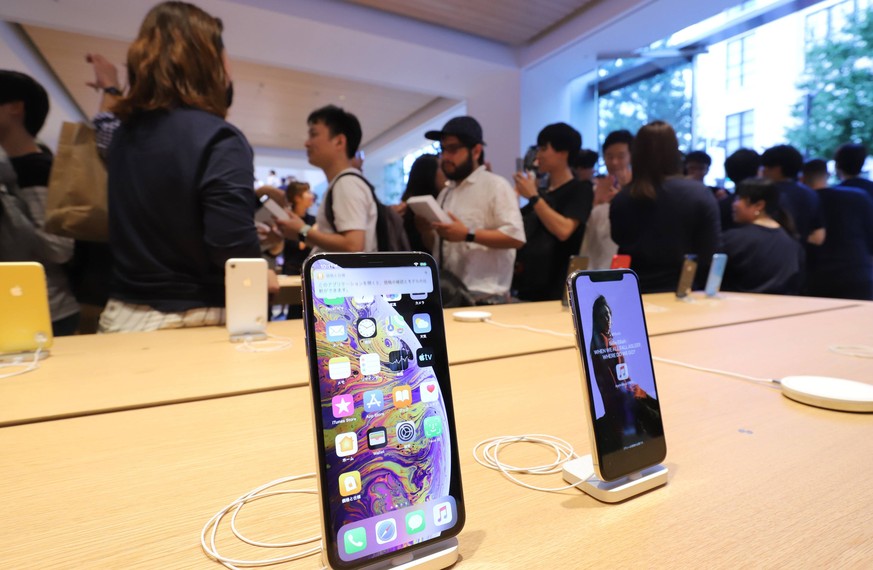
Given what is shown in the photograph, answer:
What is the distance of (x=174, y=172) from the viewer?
3.48ft

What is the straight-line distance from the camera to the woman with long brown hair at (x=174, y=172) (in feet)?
3.51

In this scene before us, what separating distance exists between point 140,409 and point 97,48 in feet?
18.9

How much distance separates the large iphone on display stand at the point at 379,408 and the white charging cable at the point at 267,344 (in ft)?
2.29

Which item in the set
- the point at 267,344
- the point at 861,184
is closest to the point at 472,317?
the point at 267,344

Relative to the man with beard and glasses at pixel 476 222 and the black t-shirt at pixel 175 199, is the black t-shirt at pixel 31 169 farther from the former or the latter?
the man with beard and glasses at pixel 476 222

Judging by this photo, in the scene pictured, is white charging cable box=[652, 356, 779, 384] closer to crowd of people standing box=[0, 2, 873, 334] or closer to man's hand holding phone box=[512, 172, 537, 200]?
crowd of people standing box=[0, 2, 873, 334]

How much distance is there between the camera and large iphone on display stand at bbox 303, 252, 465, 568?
33 centimetres

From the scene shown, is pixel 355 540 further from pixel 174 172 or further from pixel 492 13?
pixel 492 13

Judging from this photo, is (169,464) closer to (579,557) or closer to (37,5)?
(579,557)

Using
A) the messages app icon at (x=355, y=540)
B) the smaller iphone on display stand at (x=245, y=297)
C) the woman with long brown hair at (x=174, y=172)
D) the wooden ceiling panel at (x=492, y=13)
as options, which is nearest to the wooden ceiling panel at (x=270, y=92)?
the wooden ceiling panel at (x=492, y=13)

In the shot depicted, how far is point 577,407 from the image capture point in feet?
2.19

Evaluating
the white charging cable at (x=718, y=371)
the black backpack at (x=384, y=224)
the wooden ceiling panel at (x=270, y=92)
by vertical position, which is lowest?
the white charging cable at (x=718, y=371)

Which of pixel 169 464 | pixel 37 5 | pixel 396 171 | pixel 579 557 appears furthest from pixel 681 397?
pixel 396 171

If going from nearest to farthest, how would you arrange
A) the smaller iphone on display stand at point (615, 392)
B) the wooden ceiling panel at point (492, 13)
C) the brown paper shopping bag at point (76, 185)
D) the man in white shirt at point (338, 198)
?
the smaller iphone on display stand at point (615, 392), the brown paper shopping bag at point (76, 185), the man in white shirt at point (338, 198), the wooden ceiling panel at point (492, 13)
